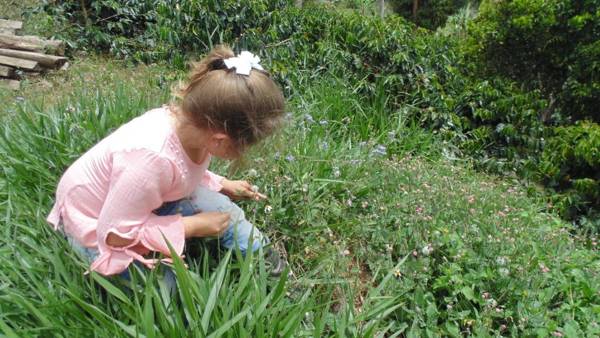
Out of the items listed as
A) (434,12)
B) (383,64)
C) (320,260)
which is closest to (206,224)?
(320,260)

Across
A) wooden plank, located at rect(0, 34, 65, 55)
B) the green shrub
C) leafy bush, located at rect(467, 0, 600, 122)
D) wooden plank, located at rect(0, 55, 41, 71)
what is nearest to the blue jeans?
the green shrub

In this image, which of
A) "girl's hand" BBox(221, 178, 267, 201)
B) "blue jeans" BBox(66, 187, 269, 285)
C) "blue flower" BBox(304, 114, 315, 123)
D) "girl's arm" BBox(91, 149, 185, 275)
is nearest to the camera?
"girl's arm" BBox(91, 149, 185, 275)

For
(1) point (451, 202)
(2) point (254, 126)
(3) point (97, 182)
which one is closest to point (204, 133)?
(2) point (254, 126)

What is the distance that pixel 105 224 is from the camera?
1688 millimetres

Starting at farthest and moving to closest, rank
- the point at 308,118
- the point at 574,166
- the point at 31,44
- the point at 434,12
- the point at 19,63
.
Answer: the point at 434,12 < the point at 31,44 < the point at 19,63 < the point at 574,166 < the point at 308,118

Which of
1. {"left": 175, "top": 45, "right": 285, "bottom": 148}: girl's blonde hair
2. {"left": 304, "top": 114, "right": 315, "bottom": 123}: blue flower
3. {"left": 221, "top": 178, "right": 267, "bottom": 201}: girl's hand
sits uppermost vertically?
{"left": 175, "top": 45, "right": 285, "bottom": 148}: girl's blonde hair

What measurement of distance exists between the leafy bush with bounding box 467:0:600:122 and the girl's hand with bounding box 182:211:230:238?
383 cm

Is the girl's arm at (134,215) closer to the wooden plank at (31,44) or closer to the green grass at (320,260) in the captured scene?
the green grass at (320,260)

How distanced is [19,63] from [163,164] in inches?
174

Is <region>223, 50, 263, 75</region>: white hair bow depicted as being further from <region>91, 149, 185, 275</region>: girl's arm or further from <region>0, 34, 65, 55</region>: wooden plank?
<region>0, 34, 65, 55</region>: wooden plank

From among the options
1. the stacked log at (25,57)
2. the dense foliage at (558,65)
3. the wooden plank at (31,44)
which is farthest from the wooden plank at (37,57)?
the dense foliage at (558,65)

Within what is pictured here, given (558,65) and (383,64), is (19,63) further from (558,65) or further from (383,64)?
(558,65)

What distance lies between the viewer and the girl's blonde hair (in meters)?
1.67

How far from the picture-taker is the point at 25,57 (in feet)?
17.6
